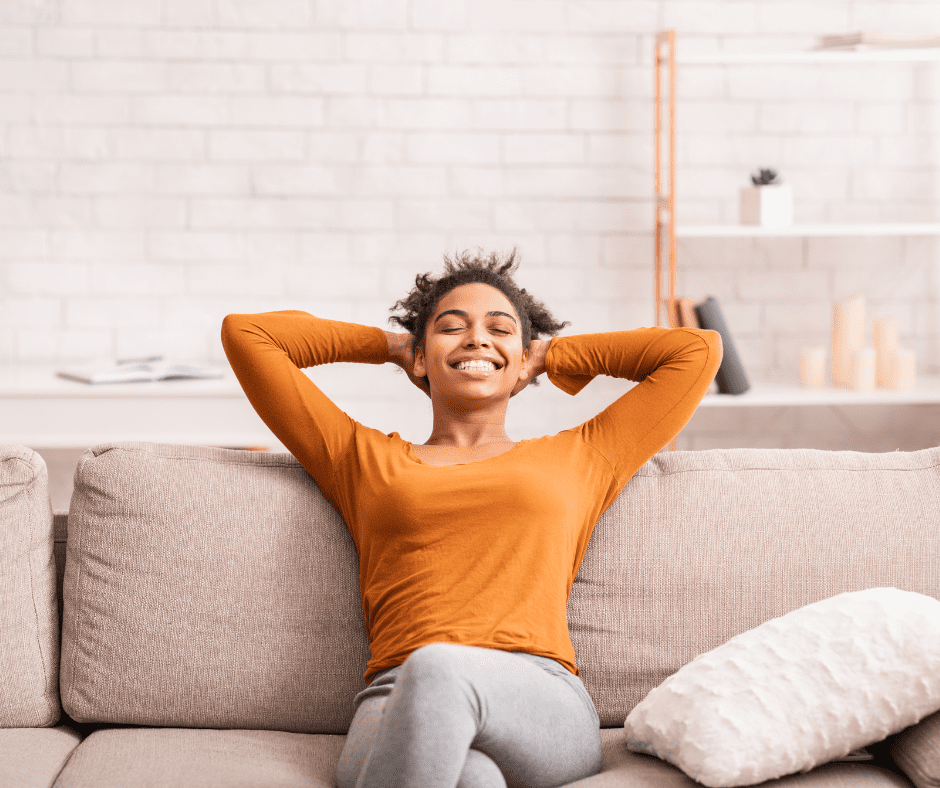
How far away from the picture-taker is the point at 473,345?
1.66m

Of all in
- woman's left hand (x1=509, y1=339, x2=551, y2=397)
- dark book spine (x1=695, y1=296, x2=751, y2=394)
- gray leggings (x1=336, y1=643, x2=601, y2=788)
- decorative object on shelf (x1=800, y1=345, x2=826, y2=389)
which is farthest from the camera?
decorative object on shelf (x1=800, y1=345, x2=826, y2=389)

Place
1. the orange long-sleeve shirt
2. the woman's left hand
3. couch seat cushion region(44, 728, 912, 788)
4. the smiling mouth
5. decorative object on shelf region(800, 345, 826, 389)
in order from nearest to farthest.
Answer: couch seat cushion region(44, 728, 912, 788), the orange long-sleeve shirt, the smiling mouth, the woman's left hand, decorative object on shelf region(800, 345, 826, 389)

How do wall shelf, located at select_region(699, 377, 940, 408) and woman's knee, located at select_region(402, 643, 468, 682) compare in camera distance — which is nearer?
woman's knee, located at select_region(402, 643, 468, 682)

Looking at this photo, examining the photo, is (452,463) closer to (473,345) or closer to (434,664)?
(473,345)

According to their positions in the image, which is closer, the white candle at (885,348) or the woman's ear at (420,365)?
the woman's ear at (420,365)

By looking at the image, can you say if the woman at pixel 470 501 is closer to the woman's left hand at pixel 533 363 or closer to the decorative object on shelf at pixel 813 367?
the woman's left hand at pixel 533 363

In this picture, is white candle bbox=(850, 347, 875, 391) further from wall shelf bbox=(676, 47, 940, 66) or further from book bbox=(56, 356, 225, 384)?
book bbox=(56, 356, 225, 384)

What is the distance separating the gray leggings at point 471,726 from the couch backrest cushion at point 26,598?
1.78 feet

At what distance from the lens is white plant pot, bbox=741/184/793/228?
295 centimetres

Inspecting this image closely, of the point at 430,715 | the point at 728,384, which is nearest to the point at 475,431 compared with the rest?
the point at 430,715

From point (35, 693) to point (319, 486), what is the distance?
0.55 meters

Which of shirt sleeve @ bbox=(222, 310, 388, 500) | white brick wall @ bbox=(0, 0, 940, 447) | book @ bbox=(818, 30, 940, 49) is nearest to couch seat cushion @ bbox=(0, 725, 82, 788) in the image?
shirt sleeve @ bbox=(222, 310, 388, 500)

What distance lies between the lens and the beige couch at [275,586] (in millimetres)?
1521

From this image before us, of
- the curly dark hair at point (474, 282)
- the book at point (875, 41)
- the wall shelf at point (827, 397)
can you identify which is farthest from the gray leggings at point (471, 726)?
the book at point (875, 41)
